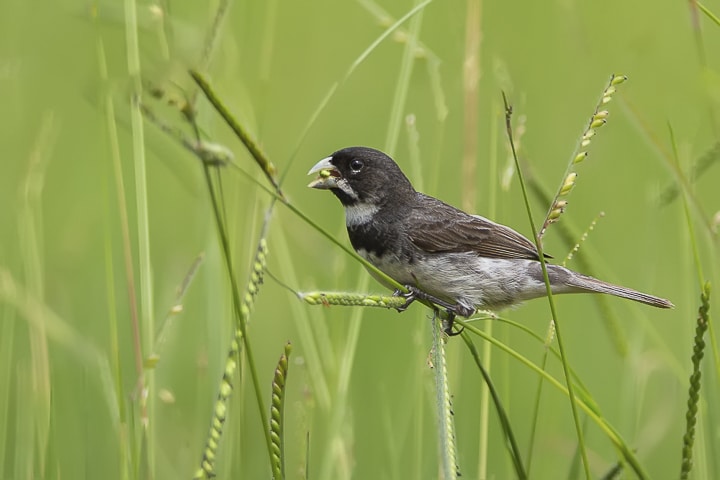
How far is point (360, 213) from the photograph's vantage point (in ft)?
12.5

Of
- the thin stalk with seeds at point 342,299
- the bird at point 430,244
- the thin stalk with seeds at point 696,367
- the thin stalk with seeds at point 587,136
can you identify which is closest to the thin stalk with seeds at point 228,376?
the thin stalk with seeds at point 342,299

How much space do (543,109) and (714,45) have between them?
1.96m

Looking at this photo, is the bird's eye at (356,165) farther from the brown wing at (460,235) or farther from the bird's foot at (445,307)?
the bird's foot at (445,307)

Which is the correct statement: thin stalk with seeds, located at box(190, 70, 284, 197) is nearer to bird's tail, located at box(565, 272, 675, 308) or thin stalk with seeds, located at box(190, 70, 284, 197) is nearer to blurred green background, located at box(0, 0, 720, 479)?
blurred green background, located at box(0, 0, 720, 479)

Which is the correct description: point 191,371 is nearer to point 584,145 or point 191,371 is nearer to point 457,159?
point 457,159

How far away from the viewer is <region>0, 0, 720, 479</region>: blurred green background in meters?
2.96

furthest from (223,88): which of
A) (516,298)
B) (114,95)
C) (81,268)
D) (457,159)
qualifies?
(457,159)

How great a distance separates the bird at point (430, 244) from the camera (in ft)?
12.2

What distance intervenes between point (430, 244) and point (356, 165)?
Answer: 38cm

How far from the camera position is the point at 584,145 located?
2.01 metres

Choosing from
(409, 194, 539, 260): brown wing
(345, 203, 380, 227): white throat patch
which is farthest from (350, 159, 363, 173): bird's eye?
(409, 194, 539, 260): brown wing

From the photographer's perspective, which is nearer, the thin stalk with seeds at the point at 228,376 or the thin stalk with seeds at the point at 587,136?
the thin stalk with seeds at the point at 228,376

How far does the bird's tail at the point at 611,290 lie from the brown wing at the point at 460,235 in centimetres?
22

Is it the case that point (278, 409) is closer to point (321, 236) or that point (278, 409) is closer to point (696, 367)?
point (696, 367)
